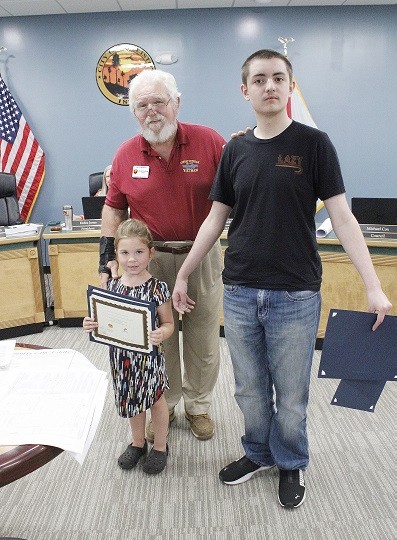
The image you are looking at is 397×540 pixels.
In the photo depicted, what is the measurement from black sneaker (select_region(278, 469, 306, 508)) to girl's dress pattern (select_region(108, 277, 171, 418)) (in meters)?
0.58

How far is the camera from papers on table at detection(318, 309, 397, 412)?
1.35m

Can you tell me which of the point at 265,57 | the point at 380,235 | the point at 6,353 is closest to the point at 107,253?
the point at 6,353

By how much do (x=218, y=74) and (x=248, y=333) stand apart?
440cm

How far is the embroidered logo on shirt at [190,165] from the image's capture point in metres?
1.78

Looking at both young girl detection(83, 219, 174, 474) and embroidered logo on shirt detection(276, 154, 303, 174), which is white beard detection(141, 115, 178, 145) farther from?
embroidered logo on shirt detection(276, 154, 303, 174)

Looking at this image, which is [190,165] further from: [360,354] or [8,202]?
[8,202]

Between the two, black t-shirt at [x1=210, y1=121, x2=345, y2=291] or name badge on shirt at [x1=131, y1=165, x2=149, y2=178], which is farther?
name badge on shirt at [x1=131, y1=165, x2=149, y2=178]

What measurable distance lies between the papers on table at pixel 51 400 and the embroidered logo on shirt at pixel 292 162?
0.80 meters

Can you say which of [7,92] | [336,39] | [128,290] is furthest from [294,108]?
[128,290]

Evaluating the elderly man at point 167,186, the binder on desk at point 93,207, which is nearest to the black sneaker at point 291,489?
the elderly man at point 167,186

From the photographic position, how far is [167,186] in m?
1.79

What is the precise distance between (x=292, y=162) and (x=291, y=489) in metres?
1.21

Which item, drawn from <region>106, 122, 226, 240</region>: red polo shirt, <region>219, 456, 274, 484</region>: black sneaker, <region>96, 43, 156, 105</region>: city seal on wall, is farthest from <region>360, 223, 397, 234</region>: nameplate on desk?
<region>96, 43, 156, 105</region>: city seal on wall

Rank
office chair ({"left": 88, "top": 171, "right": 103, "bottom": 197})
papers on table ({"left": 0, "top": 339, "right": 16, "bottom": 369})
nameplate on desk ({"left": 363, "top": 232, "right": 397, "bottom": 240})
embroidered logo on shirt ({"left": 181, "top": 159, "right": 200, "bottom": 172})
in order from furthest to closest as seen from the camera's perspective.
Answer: office chair ({"left": 88, "top": 171, "right": 103, "bottom": 197})
nameplate on desk ({"left": 363, "top": 232, "right": 397, "bottom": 240})
embroidered logo on shirt ({"left": 181, "top": 159, "right": 200, "bottom": 172})
papers on table ({"left": 0, "top": 339, "right": 16, "bottom": 369})
